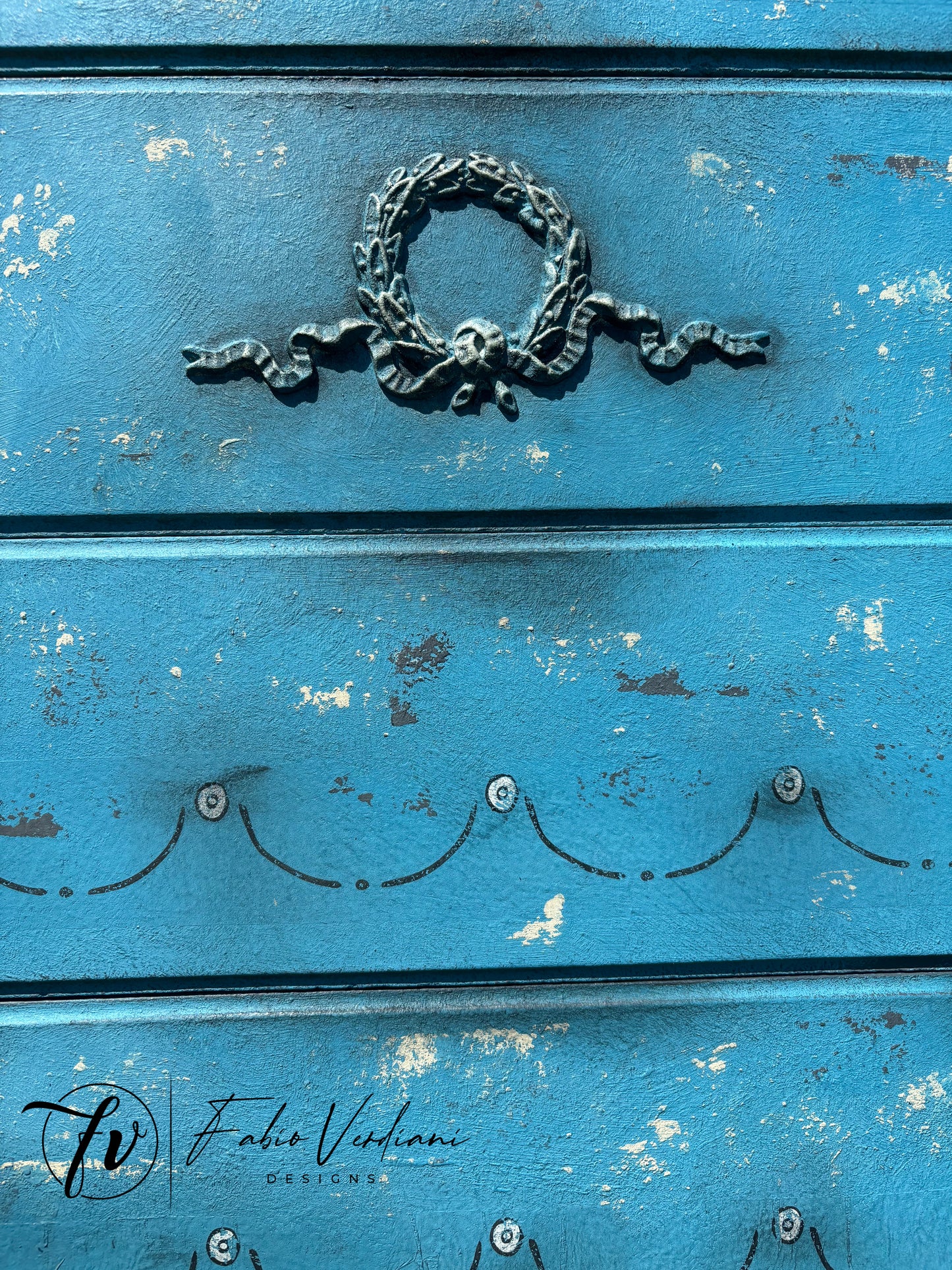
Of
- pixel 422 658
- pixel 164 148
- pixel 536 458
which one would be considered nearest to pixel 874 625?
pixel 536 458

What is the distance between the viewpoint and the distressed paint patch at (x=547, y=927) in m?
1.17

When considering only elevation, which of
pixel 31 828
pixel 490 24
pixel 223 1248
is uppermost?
pixel 490 24

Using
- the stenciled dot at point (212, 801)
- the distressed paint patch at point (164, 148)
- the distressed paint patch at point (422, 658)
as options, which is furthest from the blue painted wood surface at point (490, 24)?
the stenciled dot at point (212, 801)

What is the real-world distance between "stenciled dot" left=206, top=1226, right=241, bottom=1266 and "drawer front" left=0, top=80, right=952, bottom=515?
932 mm

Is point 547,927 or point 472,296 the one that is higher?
point 472,296

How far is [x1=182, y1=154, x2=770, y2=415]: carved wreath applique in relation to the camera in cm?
112

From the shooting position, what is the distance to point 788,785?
118 centimetres

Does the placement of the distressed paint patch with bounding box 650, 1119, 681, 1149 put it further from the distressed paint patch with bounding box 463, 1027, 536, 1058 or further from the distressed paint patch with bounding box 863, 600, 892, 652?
the distressed paint patch with bounding box 863, 600, 892, 652

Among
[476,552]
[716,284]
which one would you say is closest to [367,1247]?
[476,552]

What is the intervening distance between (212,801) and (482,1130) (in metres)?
0.55

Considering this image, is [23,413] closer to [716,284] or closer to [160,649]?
[160,649]

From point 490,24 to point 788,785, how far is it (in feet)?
3.47

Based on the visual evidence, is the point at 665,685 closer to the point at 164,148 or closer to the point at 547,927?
the point at 547,927

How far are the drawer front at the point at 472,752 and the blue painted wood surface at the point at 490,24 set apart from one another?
2.08 ft
